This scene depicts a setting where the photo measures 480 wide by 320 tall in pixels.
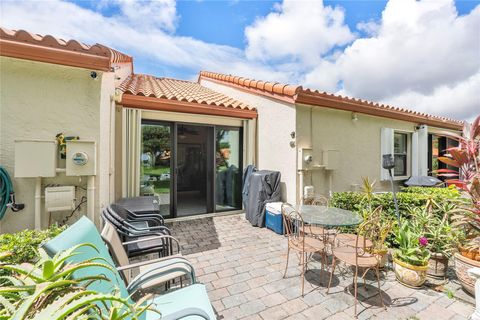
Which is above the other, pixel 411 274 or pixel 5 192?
pixel 5 192

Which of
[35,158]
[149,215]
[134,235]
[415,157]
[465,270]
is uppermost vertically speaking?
[415,157]

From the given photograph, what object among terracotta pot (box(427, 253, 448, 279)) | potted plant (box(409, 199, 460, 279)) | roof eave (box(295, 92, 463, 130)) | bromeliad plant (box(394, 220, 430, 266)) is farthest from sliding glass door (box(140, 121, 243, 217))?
terracotta pot (box(427, 253, 448, 279))

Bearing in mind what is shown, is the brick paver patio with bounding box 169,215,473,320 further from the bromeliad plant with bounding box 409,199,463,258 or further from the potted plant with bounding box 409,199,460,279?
the bromeliad plant with bounding box 409,199,463,258

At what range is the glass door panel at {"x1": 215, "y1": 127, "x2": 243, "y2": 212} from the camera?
6820mm

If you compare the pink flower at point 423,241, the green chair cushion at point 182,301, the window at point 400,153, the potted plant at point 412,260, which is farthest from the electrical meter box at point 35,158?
the window at point 400,153

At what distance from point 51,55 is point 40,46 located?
142mm

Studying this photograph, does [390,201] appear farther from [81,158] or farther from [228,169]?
[81,158]

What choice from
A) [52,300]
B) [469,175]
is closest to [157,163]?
[52,300]

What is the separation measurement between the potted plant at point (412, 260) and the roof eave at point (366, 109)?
3.66m

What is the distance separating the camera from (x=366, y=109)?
22.0 ft

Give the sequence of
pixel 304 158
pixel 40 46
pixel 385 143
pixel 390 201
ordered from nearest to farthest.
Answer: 1. pixel 40 46
2. pixel 390 201
3. pixel 304 158
4. pixel 385 143

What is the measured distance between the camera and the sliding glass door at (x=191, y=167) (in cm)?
604

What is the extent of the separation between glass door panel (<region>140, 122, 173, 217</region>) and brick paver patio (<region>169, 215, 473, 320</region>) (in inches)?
88.4

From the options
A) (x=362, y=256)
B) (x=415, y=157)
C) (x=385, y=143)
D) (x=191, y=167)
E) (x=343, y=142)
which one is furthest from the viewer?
(x=415, y=157)
